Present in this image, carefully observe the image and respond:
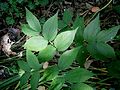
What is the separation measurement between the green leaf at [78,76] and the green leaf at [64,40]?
0.50 feet

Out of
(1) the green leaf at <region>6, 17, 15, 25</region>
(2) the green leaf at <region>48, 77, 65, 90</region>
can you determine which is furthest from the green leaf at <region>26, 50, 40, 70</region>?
(1) the green leaf at <region>6, 17, 15, 25</region>

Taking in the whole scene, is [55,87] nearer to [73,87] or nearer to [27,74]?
[73,87]

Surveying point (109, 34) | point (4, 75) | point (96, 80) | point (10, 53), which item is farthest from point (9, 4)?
point (109, 34)

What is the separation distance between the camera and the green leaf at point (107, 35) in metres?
1.35

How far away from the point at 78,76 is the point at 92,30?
288mm

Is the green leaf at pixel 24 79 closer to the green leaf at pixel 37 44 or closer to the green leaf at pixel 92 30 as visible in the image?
the green leaf at pixel 37 44

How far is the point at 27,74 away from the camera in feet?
4.58

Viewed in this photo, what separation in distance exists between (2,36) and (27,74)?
42.6 inches

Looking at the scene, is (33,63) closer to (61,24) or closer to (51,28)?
(51,28)

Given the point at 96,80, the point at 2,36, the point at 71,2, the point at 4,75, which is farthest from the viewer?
the point at 71,2

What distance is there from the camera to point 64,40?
1.33 m

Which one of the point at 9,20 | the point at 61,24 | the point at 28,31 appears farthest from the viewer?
the point at 9,20

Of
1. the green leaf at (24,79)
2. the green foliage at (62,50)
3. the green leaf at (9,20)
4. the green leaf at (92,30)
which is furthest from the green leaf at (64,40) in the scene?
the green leaf at (9,20)

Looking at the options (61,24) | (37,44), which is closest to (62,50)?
(37,44)
